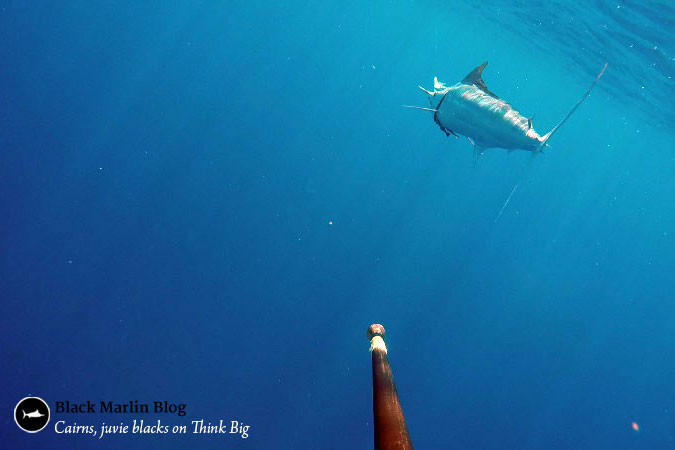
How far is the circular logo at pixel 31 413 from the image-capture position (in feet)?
30.2

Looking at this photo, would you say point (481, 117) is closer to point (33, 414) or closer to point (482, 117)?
point (482, 117)

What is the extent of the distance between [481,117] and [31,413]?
1187 cm

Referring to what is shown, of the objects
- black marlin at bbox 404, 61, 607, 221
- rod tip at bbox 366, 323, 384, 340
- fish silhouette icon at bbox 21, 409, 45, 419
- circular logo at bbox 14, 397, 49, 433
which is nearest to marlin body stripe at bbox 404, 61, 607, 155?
black marlin at bbox 404, 61, 607, 221

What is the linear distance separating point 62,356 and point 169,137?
13249 millimetres

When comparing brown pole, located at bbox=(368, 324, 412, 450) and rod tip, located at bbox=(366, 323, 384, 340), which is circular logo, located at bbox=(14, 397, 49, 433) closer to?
rod tip, located at bbox=(366, 323, 384, 340)

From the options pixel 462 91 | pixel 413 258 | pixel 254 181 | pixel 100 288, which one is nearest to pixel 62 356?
pixel 100 288

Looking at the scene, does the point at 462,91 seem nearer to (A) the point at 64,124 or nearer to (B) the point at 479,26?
(A) the point at 64,124

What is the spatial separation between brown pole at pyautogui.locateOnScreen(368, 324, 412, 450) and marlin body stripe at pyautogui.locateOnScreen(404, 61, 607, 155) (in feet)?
14.3

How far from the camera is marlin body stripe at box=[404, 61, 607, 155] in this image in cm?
514

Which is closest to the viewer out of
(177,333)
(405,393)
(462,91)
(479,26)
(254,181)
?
(462,91)

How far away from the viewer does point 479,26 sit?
106 feet

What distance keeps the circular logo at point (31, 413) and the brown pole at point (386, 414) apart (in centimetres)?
1102

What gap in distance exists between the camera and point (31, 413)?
9305mm

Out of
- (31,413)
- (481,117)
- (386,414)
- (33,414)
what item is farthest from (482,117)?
(33,414)
